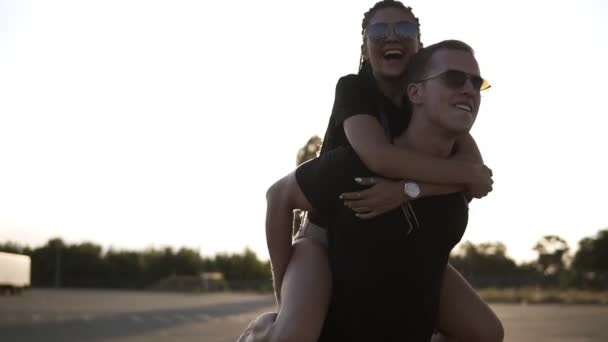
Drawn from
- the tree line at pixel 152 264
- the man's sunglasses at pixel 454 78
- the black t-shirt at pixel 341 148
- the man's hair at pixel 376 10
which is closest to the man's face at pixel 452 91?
the man's sunglasses at pixel 454 78

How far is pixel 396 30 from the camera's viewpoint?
3.10m

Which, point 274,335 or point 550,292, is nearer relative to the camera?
point 274,335

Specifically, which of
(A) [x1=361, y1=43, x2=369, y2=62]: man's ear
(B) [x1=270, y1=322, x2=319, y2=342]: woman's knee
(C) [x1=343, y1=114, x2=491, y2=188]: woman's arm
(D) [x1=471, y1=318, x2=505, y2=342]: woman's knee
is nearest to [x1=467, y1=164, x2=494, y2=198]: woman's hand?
(C) [x1=343, y1=114, x2=491, y2=188]: woman's arm

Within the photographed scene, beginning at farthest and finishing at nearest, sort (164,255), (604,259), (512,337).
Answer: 1. (604,259)
2. (164,255)
3. (512,337)

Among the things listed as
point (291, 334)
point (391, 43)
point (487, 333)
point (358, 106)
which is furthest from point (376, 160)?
point (487, 333)

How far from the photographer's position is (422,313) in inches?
115

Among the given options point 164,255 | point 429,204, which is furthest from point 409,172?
point 164,255

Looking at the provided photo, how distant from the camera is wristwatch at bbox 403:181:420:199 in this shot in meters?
2.82

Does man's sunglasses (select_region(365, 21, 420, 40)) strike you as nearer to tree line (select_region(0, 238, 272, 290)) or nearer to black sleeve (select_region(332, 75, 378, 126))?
black sleeve (select_region(332, 75, 378, 126))

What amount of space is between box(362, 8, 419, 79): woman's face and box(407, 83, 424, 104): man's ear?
14cm

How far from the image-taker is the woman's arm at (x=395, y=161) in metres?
2.82

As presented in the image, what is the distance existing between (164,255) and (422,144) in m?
66.4

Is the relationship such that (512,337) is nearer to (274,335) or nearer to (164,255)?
(274,335)

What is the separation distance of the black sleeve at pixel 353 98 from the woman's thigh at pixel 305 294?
1.54ft
